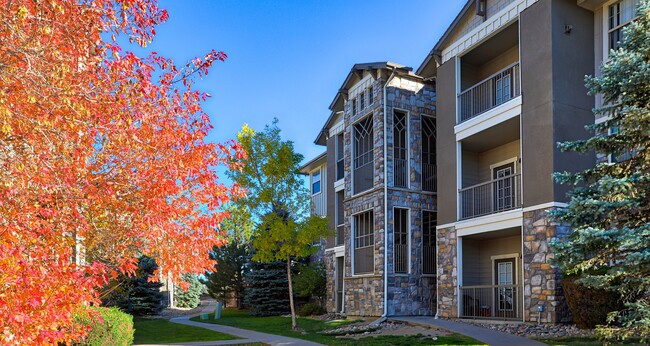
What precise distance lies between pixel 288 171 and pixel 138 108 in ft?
40.6

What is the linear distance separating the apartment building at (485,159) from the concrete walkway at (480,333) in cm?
94

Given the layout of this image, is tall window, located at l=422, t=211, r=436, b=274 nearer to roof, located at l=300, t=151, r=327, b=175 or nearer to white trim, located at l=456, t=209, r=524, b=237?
white trim, located at l=456, t=209, r=524, b=237

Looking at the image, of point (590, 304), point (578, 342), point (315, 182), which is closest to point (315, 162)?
point (315, 182)

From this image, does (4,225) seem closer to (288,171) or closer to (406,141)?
(288,171)

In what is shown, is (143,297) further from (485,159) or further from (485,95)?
(485,95)

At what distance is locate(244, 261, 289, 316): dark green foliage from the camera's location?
27.3m

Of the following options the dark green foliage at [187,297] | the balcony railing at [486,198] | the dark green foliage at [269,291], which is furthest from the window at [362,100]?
the dark green foliage at [187,297]

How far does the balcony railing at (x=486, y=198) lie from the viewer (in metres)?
16.2

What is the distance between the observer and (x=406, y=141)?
1964 cm

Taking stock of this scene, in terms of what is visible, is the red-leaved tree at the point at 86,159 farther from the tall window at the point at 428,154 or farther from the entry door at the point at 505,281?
the tall window at the point at 428,154

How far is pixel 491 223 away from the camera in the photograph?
1555 cm

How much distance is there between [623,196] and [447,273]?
9608 mm

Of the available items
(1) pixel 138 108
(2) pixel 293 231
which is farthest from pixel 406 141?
(1) pixel 138 108

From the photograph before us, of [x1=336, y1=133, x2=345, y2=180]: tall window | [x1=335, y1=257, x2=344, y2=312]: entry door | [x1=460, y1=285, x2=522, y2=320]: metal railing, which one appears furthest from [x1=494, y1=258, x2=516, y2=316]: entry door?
[x1=336, y1=133, x2=345, y2=180]: tall window
